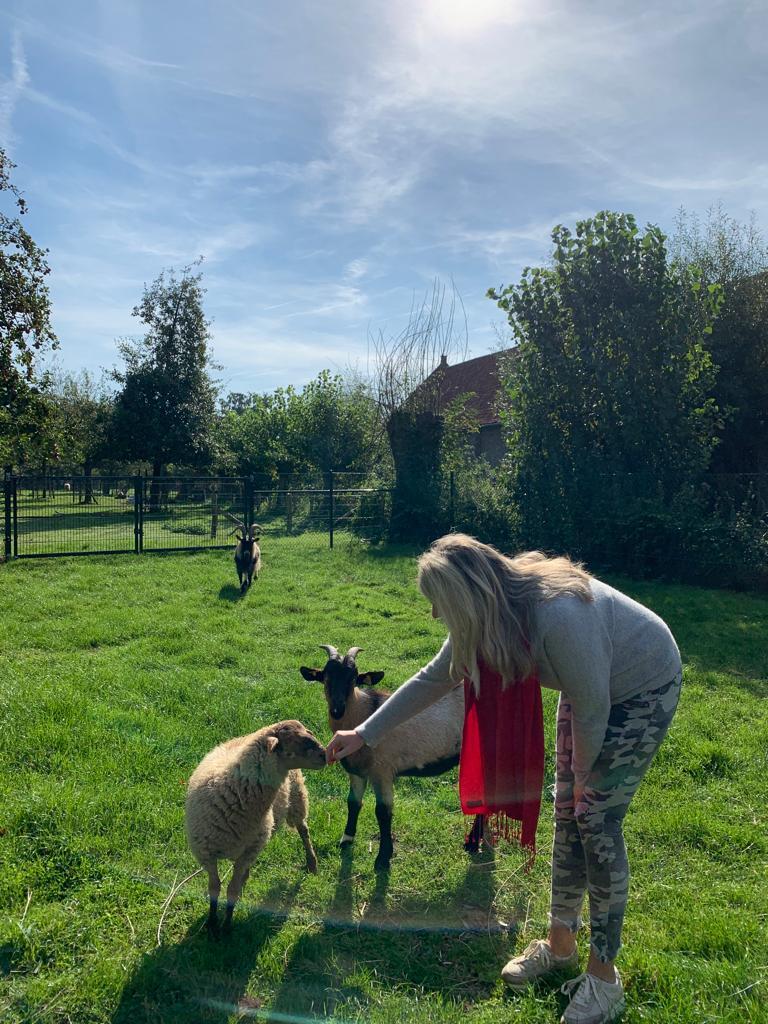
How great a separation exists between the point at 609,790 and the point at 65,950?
8.86 feet

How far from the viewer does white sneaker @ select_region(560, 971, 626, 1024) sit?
113 inches

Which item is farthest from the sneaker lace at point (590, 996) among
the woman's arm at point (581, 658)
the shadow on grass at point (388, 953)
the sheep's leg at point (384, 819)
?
the sheep's leg at point (384, 819)

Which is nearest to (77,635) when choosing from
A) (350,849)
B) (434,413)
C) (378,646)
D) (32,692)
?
(32,692)

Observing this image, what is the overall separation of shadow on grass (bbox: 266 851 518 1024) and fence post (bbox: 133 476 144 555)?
12894mm

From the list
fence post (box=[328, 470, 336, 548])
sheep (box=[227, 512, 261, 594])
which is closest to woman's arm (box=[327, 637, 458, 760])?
sheep (box=[227, 512, 261, 594])

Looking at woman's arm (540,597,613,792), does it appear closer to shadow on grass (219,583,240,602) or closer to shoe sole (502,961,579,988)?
shoe sole (502,961,579,988)

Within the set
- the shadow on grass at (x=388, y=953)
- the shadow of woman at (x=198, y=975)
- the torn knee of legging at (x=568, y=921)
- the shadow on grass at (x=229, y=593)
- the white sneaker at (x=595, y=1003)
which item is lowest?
the shadow on grass at (x=388, y=953)

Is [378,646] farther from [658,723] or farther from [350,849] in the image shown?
[658,723]

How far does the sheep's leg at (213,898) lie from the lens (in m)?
3.62

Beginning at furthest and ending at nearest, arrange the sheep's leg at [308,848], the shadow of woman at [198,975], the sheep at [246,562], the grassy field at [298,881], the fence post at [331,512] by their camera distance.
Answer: the fence post at [331,512], the sheep at [246,562], the sheep's leg at [308,848], the grassy field at [298,881], the shadow of woman at [198,975]

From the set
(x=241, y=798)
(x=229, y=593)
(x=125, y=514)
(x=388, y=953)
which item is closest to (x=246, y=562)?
(x=229, y=593)

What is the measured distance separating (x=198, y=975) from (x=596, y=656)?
2398mm

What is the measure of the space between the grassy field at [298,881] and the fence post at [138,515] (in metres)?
8.11

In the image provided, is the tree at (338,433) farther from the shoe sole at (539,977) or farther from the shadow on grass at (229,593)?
the shoe sole at (539,977)
